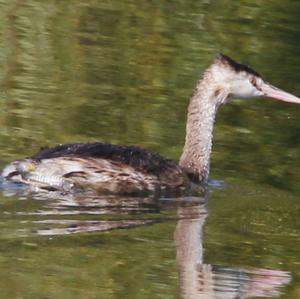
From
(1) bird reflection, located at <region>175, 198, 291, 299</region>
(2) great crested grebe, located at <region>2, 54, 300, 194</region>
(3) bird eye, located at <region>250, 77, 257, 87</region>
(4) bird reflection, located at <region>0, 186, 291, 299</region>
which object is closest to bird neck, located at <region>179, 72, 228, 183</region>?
(2) great crested grebe, located at <region>2, 54, 300, 194</region>

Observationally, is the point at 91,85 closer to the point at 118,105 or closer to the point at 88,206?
the point at 118,105

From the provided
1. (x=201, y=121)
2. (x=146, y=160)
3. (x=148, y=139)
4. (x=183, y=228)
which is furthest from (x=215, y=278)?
(x=148, y=139)

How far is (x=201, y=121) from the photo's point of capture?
13.2m

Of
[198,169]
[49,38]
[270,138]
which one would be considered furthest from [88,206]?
[49,38]

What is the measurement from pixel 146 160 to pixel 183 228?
1.37 m

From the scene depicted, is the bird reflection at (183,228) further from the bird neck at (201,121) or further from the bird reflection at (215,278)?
the bird neck at (201,121)

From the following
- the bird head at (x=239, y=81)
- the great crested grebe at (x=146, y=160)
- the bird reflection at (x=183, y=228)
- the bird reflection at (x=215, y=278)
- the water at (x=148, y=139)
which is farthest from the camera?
the bird head at (x=239, y=81)

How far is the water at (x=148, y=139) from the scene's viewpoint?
9.69 m

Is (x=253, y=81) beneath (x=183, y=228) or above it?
above

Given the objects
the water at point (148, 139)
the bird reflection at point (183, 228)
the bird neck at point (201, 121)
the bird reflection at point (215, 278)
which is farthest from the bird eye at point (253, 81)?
the bird reflection at point (215, 278)

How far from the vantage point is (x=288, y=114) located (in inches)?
618

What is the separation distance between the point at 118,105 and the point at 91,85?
0.84 m

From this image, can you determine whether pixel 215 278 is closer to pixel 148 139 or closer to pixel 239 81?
pixel 239 81

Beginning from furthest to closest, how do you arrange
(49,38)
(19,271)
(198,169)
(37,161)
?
(49,38) → (198,169) → (37,161) → (19,271)
